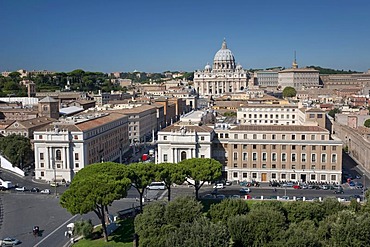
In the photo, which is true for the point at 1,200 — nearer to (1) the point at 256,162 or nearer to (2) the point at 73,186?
(2) the point at 73,186

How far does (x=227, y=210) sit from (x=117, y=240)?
24.8 feet

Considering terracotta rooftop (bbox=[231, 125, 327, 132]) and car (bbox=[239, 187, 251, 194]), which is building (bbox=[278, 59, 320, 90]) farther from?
car (bbox=[239, 187, 251, 194])

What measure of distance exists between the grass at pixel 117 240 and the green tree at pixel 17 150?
22.4 metres

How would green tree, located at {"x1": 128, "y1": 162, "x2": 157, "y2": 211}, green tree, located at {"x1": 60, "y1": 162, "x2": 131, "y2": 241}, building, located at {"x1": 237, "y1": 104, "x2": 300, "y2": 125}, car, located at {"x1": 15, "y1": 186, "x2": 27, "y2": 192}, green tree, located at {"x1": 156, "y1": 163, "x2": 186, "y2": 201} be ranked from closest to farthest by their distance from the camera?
green tree, located at {"x1": 60, "y1": 162, "x2": 131, "y2": 241} < green tree, located at {"x1": 128, "y1": 162, "x2": 157, "y2": 211} < green tree, located at {"x1": 156, "y1": 163, "x2": 186, "y2": 201} < car, located at {"x1": 15, "y1": 186, "x2": 27, "y2": 192} < building, located at {"x1": 237, "y1": 104, "x2": 300, "y2": 125}

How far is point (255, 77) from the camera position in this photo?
196375 mm

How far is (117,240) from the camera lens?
96.9 feet

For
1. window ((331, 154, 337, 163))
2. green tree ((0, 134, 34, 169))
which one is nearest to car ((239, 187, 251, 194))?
window ((331, 154, 337, 163))

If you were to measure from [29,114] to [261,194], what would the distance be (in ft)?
144

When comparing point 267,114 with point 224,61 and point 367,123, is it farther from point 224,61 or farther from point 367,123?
point 224,61

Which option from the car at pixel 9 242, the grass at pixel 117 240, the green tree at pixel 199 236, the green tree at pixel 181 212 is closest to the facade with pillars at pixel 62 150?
the car at pixel 9 242

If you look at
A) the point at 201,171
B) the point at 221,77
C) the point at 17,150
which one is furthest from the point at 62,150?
the point at 221,77

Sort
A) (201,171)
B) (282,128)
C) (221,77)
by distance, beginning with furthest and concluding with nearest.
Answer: (221,77), (282,128), (201,171)

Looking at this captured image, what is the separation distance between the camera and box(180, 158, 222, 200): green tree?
36.8 m

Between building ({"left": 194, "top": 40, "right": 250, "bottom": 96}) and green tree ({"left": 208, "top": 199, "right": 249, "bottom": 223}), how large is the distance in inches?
5284
